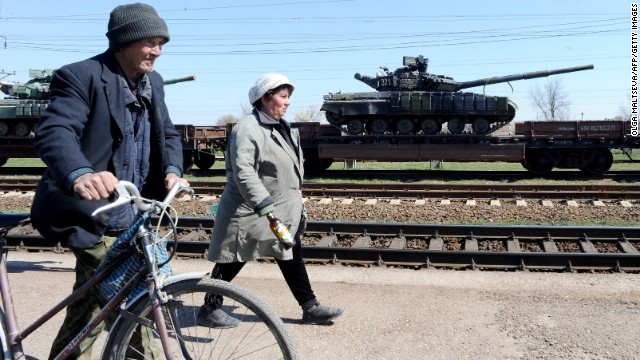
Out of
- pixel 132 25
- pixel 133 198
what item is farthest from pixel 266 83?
pixel 133 198

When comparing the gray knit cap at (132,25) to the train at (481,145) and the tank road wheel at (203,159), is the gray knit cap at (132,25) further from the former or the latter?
the tank road wheel at (203,159)

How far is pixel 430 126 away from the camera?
2206 centimetres

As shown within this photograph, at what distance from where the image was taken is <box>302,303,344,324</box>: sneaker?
16.8 ft

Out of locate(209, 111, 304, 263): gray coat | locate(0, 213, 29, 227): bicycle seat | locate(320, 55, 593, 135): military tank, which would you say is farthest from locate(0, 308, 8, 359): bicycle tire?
locate(320, 55, 593, 135): military tank

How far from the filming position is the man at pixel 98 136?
9.52ft

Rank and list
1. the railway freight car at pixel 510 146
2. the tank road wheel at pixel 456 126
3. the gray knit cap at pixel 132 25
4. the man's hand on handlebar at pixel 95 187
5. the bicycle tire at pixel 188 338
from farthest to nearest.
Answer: the tank road wheel at pixel 456 126, the railway freight car at pixel 510 146, the gray knit cap at pixel 132 25, the bicycle tire at pixel 188 338, the man's hand on handlebar at pixel 95 187

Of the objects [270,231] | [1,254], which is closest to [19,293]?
[270,231]

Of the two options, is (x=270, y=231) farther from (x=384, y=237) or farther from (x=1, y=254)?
(x=384, y=237)

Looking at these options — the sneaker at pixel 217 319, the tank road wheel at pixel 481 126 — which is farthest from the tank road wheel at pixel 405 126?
the sneaker at pixel 217 319

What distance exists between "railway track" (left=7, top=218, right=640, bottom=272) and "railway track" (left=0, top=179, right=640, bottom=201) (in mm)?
4679

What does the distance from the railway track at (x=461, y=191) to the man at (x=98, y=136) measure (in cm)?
1003

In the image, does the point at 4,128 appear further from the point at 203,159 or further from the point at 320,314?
the point at 320,314

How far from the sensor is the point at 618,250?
25.3ft

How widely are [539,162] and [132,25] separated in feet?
61.3
